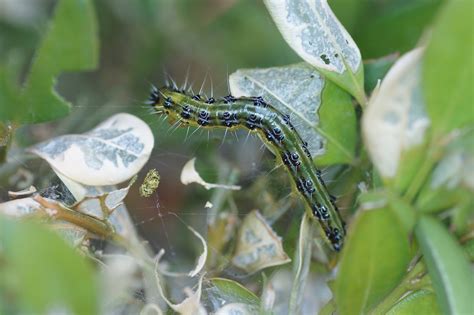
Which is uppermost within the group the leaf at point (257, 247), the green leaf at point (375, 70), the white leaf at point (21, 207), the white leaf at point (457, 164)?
the white leaf at point (457, 164)

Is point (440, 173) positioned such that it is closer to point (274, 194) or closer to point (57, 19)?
point (274, 194)

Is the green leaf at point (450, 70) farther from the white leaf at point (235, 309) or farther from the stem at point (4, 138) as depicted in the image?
the stem at point (4, 138)

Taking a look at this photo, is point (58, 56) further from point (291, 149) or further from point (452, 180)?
point (452, 180)

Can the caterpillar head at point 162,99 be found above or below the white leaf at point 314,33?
below

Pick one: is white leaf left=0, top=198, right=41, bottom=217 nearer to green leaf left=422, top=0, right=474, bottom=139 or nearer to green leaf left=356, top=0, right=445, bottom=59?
green leaf left=422, top=0, right=474, bottom=139

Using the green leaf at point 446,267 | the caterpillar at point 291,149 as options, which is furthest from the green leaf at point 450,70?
the caterpillar at point 291,149

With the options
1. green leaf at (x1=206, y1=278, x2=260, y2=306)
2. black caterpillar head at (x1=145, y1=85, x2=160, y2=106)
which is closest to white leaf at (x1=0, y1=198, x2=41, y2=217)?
green leaf at (x1=206, y1=278, x2=260, y2=306)
